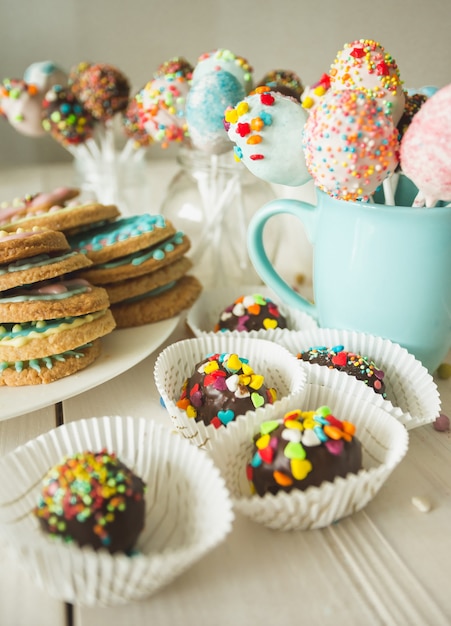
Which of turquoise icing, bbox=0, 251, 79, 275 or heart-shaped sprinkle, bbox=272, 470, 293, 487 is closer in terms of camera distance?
heart-shaped sprinkle, bbox=272, 470, 293, 487

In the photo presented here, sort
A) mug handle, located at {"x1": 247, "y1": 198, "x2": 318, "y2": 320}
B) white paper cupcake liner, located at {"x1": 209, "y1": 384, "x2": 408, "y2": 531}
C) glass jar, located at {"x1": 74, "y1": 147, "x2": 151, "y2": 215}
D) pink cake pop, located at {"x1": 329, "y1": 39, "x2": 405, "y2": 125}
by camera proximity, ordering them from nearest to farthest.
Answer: white paper cupcake liner, located at {"x1": 209, "y1": 384, "x2": 408, "y2": 531} → pink cake pop, located at {"x1": 329, "y1": 39, "x2": 405, "y2": 125} → mug handle, located at {"x1": 247, "y1": 198, "x2": 318, "y2": 320} → glass jar, located at {"x1": 74, "y1": 147, "x2": 151, "y2": 215}

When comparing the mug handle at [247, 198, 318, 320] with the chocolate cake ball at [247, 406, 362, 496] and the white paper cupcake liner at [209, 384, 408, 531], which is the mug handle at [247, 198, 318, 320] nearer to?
the white paper cupcake liner at [209, 384, 408, 531]

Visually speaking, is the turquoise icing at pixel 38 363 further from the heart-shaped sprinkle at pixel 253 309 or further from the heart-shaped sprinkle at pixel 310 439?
the heart-shaped sprinkle at pixel 310 439

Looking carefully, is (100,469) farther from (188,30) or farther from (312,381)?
(188,30)

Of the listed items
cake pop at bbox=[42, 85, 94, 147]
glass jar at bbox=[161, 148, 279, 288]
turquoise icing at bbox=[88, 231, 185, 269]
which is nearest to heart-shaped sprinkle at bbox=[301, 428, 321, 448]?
turquoise icing at bbox=[88, 231, 185, 269]

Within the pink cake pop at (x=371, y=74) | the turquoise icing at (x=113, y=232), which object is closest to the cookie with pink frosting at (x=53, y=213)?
the turquoise icing at (x=113, y=232)

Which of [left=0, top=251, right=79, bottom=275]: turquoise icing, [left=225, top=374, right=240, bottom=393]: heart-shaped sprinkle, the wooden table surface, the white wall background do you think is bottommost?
the wooden table surface
